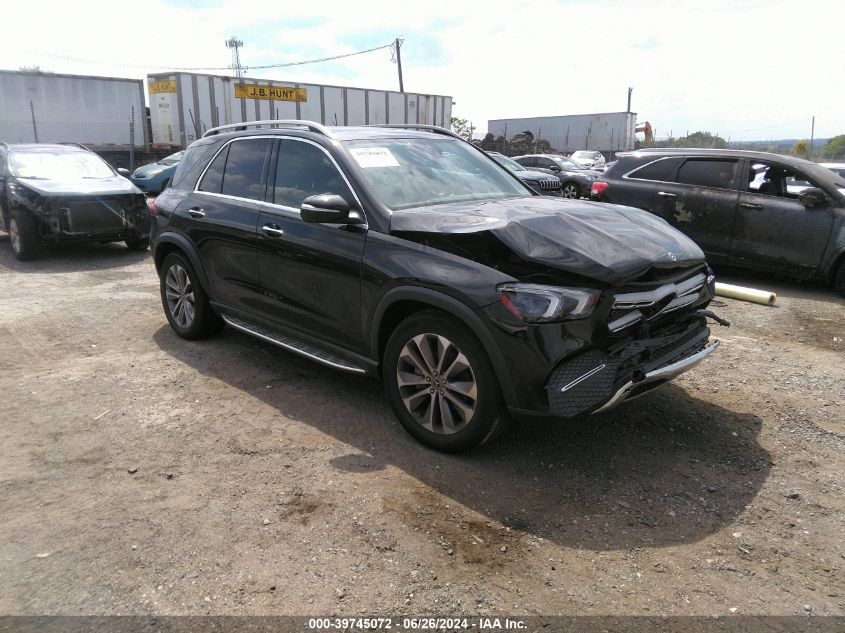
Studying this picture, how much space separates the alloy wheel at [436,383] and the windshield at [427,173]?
932mm

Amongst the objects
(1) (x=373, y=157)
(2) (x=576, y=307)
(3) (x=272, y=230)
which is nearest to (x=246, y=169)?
(3) (x=272, y=230)

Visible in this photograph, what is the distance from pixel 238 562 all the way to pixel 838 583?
2510 mm

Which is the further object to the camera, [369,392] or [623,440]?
[369,392]

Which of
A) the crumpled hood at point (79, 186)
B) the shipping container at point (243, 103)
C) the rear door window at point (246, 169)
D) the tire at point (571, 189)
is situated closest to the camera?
the rear door window at point (246, 169)

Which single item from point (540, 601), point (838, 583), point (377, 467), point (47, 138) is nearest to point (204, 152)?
point (377, 467)

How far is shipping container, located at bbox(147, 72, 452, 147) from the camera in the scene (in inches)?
997

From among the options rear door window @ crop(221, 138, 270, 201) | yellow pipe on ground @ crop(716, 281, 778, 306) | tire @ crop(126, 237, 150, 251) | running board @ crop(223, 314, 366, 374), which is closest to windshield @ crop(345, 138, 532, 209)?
rear door window @ crop(221, 138, 270, 201)

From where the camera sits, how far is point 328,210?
3822mm

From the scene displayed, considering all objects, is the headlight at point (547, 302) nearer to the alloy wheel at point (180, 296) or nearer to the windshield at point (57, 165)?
the alloy wheel at point (180, 296)

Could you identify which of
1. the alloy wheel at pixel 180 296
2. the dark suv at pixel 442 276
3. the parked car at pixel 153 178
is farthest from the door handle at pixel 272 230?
the parked car at pixel 153 178

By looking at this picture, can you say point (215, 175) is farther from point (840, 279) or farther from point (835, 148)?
point (835, 148)

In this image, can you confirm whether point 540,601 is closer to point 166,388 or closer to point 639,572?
point 639,572

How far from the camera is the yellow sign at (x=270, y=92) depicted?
27094 mm

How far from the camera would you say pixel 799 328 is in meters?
6.23
